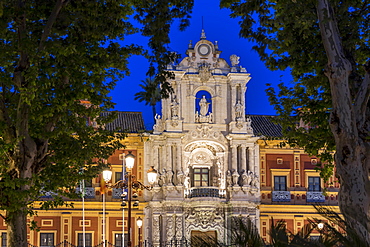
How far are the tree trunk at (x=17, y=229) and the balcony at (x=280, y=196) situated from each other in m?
25.5

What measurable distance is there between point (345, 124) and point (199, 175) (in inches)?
1028

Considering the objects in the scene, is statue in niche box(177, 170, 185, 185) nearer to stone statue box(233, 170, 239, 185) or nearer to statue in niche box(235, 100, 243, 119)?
stone statue box(233, 170, 239, 185)

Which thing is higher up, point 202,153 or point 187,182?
point 202,153

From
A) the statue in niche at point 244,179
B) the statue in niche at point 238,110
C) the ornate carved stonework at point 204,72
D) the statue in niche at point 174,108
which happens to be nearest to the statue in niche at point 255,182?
the statue in niche at point 244,179

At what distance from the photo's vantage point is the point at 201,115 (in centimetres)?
3872

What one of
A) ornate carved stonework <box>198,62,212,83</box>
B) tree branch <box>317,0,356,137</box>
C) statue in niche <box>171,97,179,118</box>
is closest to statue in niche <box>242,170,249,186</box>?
statue in niche <box>171,97,179,118</box>

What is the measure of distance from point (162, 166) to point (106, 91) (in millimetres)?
20793

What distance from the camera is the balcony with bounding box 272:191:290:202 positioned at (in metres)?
39.5

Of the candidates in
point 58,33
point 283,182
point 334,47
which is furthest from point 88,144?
point 283,182

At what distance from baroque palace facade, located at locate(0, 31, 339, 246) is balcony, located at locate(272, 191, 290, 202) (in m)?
0.07

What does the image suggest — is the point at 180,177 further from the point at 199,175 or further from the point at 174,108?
the point at 174,108

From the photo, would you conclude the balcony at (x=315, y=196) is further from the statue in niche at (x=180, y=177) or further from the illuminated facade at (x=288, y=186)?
the statue in niche at (x=180, y=177)

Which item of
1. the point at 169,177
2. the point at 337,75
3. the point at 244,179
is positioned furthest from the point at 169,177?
the point at 337,75

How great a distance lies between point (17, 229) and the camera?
1598cm
